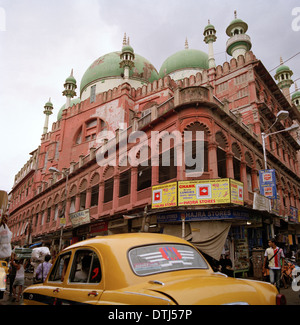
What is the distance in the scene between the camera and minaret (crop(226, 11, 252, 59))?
3031cm

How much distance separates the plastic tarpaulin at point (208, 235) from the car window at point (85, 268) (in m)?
10.7

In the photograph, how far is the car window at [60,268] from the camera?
14.3 feet

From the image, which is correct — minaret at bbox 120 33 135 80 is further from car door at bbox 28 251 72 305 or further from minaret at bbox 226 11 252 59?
car door at bbox 28 251 72 305

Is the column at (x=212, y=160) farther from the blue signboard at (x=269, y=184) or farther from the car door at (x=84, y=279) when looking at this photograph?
the car door at (x=84, y=279)

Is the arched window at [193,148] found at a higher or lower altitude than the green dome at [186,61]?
lower

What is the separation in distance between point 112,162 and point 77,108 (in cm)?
1709

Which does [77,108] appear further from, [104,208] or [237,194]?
[237,194]

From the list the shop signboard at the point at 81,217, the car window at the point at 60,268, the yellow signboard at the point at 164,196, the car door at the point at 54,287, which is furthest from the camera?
the shop signboard at the point at 81,217

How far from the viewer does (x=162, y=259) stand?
3.56 metres

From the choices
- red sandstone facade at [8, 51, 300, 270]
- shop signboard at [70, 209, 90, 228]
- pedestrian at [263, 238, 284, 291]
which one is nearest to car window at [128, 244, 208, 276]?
pedestrian at [263, 238, 284, 291]

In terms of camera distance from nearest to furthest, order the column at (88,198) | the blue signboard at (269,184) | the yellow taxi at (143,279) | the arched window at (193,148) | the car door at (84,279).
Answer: the yellow taxi at (143,279) → the car door at (84,279) → the arched window at (193,148) → the blue signboard at (269,184) → the column at (88,198)

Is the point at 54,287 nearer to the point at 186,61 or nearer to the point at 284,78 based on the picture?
the point at 186,61

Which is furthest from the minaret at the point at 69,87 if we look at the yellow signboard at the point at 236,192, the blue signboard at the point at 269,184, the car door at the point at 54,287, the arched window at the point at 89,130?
the car door at the point at 54,287
